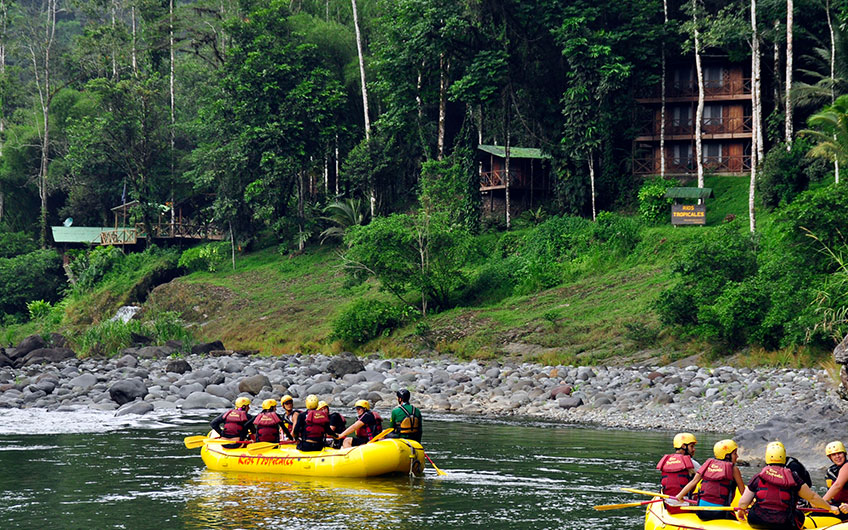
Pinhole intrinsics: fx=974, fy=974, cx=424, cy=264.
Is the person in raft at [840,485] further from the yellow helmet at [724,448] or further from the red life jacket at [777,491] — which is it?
the yellow helmet at [724,448]

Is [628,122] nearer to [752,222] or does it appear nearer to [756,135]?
[756,135]

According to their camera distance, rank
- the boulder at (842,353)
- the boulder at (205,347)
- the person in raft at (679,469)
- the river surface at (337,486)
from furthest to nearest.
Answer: the boulder at (205,347) → the boulder at (842,353) → the river surface at (337,486) → the person in raft at (679,469)

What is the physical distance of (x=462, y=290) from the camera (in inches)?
1599

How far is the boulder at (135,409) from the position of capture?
25533 millimetres

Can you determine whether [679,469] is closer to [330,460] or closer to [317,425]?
[330,460]

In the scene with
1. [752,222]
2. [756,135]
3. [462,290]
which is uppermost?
[756,135]

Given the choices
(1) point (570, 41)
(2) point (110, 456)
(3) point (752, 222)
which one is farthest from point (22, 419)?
(1) point (570, 41)

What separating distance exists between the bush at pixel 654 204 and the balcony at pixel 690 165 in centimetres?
532

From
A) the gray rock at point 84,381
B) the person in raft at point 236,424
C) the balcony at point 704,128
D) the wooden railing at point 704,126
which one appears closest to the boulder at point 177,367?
the gray rock at point 84,381

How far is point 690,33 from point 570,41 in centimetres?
588

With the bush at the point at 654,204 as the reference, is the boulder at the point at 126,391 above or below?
below

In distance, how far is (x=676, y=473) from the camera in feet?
40.0

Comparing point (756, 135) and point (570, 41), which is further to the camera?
point (570, 41)

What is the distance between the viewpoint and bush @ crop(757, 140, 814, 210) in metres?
39.0
